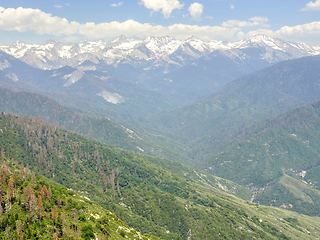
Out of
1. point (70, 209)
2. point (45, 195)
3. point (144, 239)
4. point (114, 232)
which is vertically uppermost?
point (45, 195)

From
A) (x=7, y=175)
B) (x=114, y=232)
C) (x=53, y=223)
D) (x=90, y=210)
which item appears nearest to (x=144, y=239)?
(x=114, y=232)

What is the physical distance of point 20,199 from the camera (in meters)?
102

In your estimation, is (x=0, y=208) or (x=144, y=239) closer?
(x=0, y=208)

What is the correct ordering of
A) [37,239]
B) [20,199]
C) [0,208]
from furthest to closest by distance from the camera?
[20,199] < [0,208] < [37,239]

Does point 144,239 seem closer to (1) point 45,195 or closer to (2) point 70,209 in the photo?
(2) point 70,209

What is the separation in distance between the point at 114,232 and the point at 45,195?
37.2m

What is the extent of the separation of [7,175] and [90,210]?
146 ft

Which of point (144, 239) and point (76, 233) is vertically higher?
point (76, 233)

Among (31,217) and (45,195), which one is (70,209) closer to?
(45,195)

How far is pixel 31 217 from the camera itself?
9425 cm

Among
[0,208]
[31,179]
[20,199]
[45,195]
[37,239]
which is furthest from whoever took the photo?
[31,179]

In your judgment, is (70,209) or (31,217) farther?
(70,209)

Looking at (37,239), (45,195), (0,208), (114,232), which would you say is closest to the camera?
(37,239)

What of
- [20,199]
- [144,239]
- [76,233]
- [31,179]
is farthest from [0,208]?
[144,239]
